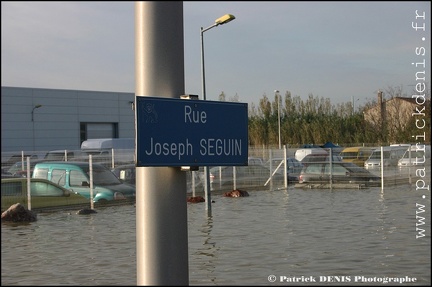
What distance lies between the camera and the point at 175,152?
3840 mm

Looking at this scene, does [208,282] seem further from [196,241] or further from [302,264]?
[196,241]

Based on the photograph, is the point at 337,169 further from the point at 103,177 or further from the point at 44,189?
the point at 44,189

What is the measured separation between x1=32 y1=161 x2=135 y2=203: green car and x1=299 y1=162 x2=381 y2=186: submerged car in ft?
35.2

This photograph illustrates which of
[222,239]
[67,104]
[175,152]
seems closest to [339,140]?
[67,104]

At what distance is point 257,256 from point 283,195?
51.0 feet

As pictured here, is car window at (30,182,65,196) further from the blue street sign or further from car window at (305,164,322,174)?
the blue street sign

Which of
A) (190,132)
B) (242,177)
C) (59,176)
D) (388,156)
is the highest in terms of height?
(190,132)

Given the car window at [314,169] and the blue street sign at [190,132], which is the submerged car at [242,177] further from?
the blue street sign at [190,132]

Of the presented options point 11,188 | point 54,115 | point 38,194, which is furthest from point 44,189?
point 54,115

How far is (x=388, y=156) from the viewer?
1129 inches

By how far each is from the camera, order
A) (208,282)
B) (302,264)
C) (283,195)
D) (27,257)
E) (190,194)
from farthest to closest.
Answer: (283,195) → (190,194) → (27,257) → (302,264) → (208,282)

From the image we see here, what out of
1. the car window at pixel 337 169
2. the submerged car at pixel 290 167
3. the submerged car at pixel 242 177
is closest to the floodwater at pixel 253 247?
the submerged car at pixel 242 177

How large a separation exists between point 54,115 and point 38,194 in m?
41.6

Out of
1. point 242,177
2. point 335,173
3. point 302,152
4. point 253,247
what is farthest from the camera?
point 302,152
